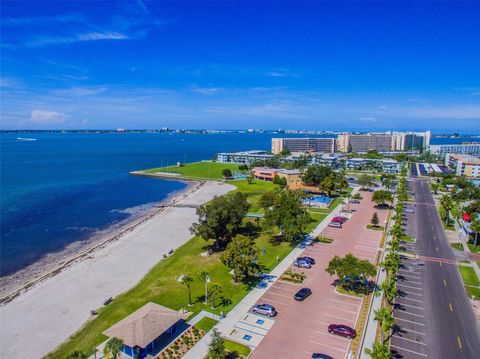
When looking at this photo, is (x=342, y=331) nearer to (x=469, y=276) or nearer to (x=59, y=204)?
(x=469, y=276)

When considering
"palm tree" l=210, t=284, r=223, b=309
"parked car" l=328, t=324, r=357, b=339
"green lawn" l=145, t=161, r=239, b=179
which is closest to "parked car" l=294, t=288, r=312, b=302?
"parked car" l=328, t=324, r=357, b=339

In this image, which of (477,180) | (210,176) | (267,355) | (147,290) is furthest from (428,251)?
(210,176)

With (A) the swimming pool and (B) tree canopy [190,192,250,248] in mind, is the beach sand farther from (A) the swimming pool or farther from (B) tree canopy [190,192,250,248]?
(A) the swimming pool

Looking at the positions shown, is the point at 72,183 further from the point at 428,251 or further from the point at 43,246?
the point at 428,251

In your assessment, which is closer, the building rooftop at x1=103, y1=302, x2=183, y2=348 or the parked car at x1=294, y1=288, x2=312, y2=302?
the building rooftop at x1=103, y1=302, x2=183, y2=348

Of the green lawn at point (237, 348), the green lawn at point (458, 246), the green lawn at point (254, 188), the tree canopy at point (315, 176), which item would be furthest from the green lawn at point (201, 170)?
the green lawn at point (237, 348)

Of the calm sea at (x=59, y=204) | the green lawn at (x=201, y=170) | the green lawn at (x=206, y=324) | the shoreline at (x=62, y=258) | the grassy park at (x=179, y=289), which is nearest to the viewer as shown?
the green lawn at (x=206, y=324)

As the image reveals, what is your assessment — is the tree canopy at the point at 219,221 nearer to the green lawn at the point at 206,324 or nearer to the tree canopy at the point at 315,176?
the green lawn at the point at 206,324
